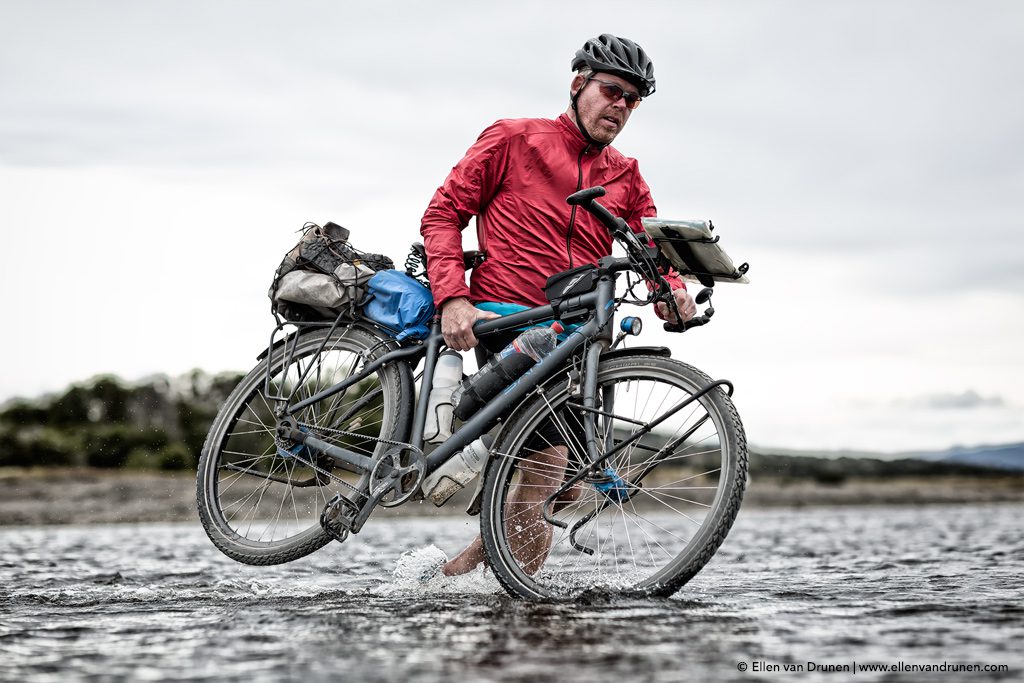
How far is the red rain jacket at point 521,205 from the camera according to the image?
5312mm

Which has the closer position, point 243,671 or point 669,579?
point 243,671

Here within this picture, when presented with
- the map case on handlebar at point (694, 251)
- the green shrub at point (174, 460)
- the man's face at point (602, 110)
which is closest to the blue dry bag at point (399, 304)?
the man's face at point (602, 110)

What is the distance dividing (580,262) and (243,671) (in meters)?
2.77

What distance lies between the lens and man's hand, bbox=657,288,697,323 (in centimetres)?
501

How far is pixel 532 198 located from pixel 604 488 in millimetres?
1457

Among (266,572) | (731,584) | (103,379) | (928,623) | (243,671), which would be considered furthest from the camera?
(103,379)

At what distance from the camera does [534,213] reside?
5.36m

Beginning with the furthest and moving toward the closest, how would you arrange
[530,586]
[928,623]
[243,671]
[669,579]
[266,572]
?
[266,572] < [530,586] < [669,579] < [928,623] < [243,671]

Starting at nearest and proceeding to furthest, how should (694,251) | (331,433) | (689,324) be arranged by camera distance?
(694,251), (689,324), (331,433)

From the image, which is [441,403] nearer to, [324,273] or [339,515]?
[339,515]

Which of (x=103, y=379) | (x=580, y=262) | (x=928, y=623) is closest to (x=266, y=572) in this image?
(x=580, y=262)

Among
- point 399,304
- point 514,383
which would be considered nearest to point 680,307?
point 514,383

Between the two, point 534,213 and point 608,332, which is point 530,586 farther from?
point 534,213

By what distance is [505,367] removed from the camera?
5.07m
